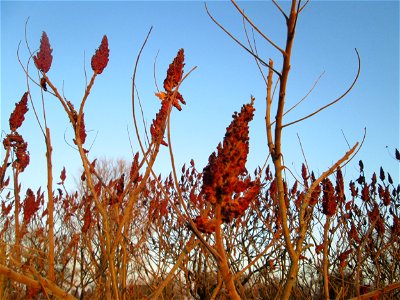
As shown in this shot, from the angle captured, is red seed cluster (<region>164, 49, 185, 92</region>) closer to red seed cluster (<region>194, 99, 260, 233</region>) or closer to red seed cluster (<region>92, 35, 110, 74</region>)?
red seed cluster (<region>92, 35, 110, 74</region>)

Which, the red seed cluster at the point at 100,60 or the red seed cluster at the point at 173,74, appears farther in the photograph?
the red seed cluster at the point at 100,60

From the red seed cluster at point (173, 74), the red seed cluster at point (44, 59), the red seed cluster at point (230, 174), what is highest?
the red seed cluster at point (44, 59)

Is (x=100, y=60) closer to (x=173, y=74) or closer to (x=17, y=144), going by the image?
(x=173, y=74)

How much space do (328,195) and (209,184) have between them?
1.13m

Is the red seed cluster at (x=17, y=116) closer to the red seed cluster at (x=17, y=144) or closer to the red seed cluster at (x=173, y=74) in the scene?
the red seed cluster at (x=17, y=144)

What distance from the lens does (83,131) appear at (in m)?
2.06

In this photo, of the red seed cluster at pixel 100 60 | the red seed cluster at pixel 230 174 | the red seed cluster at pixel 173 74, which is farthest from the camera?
the red seed cluster at pixel 100 60

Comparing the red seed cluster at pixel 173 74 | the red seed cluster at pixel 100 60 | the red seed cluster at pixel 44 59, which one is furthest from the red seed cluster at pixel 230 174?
the red seed cluster at pixel 44 59

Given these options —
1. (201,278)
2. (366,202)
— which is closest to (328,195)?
(366,202)

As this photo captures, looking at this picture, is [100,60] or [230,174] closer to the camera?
[230,174]

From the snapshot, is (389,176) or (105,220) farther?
(389,176)

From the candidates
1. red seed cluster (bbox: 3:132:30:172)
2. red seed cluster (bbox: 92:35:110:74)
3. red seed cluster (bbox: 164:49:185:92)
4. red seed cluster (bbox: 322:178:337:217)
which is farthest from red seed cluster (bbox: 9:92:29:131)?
red seed cluster (bbox: 322:178:337:217)

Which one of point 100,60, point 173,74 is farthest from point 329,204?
point 100,60

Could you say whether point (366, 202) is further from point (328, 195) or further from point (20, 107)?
point (20, 107)
